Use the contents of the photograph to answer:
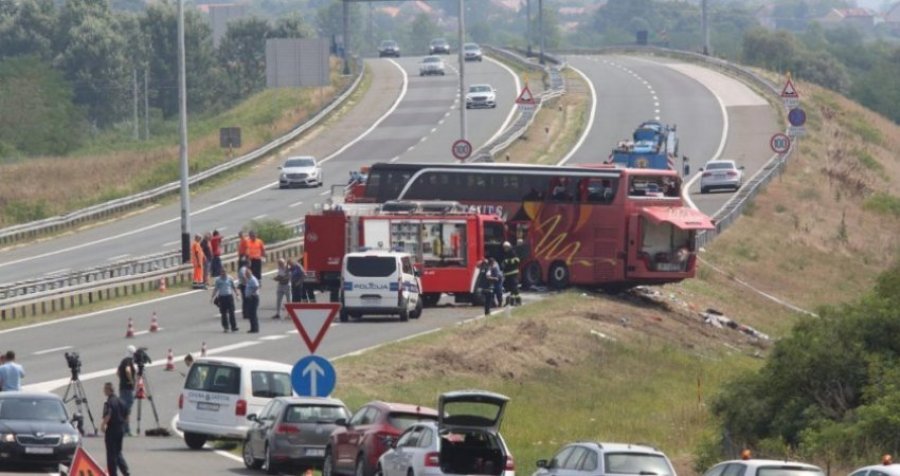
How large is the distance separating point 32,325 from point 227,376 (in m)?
17.3

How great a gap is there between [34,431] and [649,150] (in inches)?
1942

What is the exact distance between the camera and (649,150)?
74.1 meters

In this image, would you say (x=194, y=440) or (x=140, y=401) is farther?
(x=140, y=401)

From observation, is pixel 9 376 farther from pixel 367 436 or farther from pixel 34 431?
pixel 367 436

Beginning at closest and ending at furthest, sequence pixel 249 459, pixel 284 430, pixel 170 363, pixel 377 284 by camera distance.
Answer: pixel 284 430 → pixel 249 459 → pixel 170 363 → pixel 377 284

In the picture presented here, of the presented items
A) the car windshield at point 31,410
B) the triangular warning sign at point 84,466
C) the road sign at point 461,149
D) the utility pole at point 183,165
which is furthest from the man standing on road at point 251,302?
the triangular warning sign at point 84,466

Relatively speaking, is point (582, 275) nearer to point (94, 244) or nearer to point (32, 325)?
point (32, 325)

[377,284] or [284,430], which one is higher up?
[377,284]

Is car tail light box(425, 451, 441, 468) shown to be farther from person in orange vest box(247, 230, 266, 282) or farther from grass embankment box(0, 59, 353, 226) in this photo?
grass embankment box(0, 59, 353, 226)

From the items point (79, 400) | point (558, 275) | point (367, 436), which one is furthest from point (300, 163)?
point (367, 436)

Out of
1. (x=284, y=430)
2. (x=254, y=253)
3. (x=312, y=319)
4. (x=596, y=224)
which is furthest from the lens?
(x=596, y=224)

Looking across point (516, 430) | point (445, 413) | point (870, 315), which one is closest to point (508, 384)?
point (516, 430)

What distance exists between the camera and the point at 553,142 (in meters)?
91.2

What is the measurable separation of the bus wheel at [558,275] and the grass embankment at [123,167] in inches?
1286
